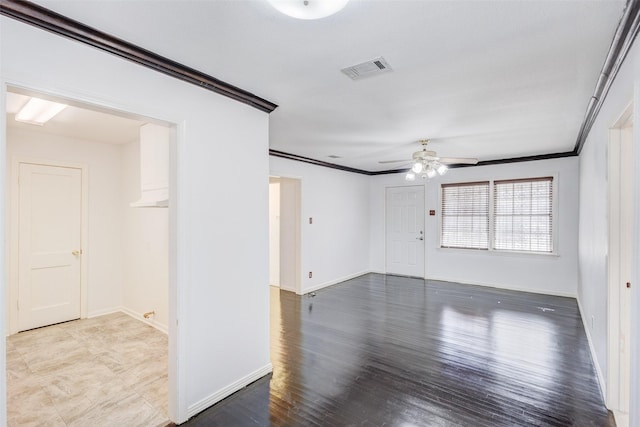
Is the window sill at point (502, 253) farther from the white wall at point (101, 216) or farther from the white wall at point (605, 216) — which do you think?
the white wall at point (101, 216)

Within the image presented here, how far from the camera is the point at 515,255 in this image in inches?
230

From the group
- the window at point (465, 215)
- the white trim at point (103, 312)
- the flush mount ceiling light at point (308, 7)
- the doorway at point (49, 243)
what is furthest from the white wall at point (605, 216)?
the doorway at point (49, 243)

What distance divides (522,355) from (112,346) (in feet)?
14.4

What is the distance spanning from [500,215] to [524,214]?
382mm

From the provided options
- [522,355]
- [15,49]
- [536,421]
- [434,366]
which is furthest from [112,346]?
[522,355]

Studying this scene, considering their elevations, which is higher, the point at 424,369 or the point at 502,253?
the point at 502,253

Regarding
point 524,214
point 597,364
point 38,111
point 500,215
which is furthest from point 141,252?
point 524,214

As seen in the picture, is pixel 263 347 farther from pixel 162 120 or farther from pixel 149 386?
pixel 162 120

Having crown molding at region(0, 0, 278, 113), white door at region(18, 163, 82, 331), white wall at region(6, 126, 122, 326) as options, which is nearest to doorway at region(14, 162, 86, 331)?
white door at region(18, 163, 82, 331)

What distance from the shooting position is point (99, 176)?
4.68m

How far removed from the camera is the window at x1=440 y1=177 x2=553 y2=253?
5.64m

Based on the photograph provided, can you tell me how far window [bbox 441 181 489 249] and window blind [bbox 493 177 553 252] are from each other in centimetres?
21

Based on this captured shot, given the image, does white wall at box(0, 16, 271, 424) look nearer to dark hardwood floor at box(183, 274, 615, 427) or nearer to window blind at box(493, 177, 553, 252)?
dark hardwood floor at box(183, 274, 615, 427)

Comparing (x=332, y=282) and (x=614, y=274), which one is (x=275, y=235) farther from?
(x=614, y=274)
